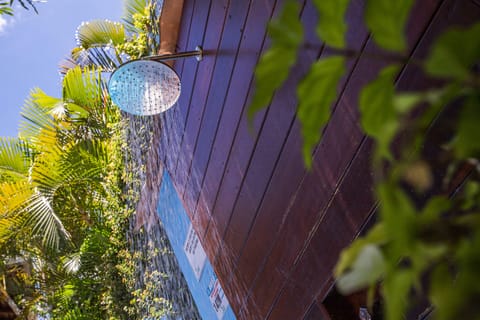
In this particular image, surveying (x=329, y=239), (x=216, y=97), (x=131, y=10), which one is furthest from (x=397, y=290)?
(x=131, y=10)

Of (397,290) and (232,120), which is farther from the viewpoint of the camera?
(232,120)

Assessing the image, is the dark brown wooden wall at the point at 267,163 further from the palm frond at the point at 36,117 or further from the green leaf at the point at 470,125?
the palm frond at the point at 36,117

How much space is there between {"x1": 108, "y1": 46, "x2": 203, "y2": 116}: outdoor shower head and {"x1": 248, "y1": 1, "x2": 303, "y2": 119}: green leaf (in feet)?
7.65

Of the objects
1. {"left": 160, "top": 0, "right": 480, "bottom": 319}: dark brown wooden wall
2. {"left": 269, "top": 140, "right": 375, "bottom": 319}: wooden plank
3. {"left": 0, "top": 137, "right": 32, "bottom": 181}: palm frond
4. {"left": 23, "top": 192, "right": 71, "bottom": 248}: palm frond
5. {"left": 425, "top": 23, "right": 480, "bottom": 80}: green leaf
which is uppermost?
{"left": 0, "top": 137, "right": 32, "bottom": 181}: palm frond

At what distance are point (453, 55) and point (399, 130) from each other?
0.15 ft

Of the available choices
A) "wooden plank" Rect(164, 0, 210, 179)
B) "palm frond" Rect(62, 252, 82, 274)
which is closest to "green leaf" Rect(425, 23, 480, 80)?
"wooden plank" Rect(164, 0, 210, 179)

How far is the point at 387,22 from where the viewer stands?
0.26 meters

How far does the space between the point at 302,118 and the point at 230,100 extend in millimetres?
2044

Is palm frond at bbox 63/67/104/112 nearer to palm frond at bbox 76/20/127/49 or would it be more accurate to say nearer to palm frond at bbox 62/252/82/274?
palm frond at bbox 76/20/127/49

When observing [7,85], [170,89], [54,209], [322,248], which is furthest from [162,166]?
[7,85]

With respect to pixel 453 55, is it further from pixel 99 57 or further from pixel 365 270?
pixel 99 57

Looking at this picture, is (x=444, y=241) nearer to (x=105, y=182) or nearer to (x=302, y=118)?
(x=302, y=118)

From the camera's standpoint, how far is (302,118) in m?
0.29

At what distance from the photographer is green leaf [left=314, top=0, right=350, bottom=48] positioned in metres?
0.27
